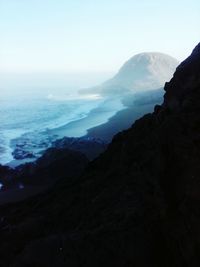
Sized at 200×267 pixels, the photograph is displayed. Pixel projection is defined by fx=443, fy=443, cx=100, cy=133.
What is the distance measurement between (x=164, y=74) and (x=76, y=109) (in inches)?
3642

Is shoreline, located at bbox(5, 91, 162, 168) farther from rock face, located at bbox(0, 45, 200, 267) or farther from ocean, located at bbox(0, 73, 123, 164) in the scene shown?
rock face, located at bbox(0, 45, 200, 267)

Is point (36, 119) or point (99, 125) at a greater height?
point (36, 119)

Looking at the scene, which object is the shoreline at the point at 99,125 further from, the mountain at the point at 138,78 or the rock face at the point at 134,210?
the mountain at the point at 138,78

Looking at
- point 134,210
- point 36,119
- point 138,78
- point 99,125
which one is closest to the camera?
point 134,210

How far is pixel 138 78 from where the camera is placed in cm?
17638

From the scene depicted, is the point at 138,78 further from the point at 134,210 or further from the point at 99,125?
the point at 134,210

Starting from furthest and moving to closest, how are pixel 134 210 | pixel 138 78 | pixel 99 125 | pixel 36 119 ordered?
1. pixel 138 78
2. pixel 36 119
3. pixel 99 125
4. pixel 134 210

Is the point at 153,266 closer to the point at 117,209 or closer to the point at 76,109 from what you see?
the point at 117,209

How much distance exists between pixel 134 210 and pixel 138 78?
530 feet

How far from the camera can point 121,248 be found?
1586 cm

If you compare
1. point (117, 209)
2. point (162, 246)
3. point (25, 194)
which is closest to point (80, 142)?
point (25, 194)

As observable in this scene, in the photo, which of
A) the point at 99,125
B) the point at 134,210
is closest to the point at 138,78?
the point at 99,125

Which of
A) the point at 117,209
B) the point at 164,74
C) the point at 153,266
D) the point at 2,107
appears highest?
the point at 164,74

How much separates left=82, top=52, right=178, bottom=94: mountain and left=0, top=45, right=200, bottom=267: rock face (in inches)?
4679
